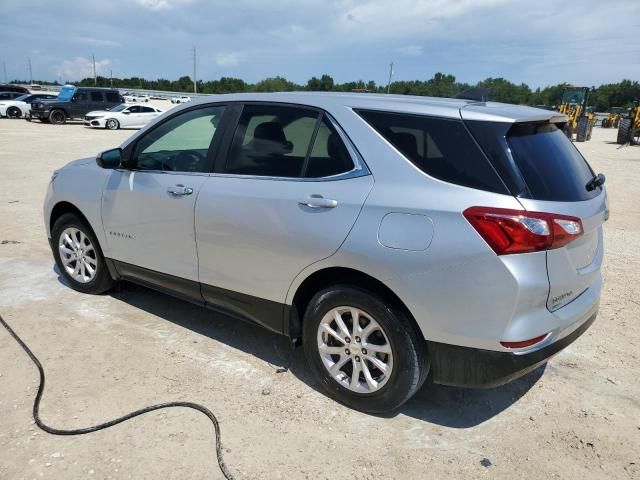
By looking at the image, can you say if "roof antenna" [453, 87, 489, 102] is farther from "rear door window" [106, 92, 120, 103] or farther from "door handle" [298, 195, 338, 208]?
"rear door window" [106, 92, 120, 103]

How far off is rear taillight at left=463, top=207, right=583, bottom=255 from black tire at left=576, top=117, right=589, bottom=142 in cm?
2719

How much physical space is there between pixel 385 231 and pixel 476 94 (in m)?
1.28

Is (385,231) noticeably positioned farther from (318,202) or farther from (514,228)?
(514,228)

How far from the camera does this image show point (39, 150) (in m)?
15.8

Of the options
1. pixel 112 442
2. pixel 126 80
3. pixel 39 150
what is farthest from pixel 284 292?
pixel 126 80

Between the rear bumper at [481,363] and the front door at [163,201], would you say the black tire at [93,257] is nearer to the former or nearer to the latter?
the front door at [163,201]

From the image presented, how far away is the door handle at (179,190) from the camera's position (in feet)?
11.8

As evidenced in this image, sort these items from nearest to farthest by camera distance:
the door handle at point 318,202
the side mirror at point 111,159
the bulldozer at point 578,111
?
the door handle at point 318,202 < the side mirror at point 111,159 < the bulldozer at point 578,111

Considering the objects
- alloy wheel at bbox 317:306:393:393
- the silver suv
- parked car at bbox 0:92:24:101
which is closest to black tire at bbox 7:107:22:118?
parked car at bbox 0:92:24:101

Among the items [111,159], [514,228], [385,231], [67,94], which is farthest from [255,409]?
[67,94]

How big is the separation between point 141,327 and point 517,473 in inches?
114

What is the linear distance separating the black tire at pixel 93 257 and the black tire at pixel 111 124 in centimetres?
2277

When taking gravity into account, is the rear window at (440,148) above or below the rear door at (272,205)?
above

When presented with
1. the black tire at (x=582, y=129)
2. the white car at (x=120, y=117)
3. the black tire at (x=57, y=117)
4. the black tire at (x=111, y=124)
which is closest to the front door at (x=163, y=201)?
the white car at (x=120, y=117)
